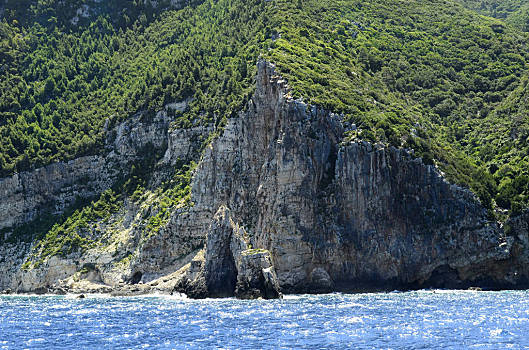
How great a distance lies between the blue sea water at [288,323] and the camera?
52.5 metres

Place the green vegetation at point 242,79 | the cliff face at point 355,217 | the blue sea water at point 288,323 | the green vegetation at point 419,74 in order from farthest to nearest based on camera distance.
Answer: the green vegetation at point 242,79, the green vegetation at point 419,74, the cliff face at point 355,217, the blue sea water at point 288,323

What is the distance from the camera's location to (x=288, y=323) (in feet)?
201

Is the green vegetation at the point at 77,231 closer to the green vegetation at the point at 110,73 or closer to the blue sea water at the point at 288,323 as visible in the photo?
the green vegetation at the point at 110,73

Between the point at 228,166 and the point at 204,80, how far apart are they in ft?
93.1

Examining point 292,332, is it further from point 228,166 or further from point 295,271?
point 228,166

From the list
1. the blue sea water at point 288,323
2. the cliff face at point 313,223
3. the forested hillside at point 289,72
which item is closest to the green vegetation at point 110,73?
the forested hillside at point 289,72

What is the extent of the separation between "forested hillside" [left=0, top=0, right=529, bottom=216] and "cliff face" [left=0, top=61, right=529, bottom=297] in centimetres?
304

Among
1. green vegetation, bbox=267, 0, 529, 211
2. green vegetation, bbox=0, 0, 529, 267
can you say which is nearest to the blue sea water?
green vegetation, bbox=0, 0, 529, 267

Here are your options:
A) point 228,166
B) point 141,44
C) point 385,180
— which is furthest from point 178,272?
point 141,44

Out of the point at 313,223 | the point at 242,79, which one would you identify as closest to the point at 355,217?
the point at 313,223

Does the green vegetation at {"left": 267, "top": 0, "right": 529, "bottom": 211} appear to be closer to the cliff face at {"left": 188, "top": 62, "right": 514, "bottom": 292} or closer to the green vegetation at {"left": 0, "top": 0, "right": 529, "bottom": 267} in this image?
the green vegetation at {"left": 0, "top": 0, "right": 529, "bottom": 267}

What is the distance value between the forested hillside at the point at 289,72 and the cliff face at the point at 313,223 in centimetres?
304

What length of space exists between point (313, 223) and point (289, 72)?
2236cm

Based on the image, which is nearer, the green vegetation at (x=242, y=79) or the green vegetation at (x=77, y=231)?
the green vegetation at (x=242, y=79)
